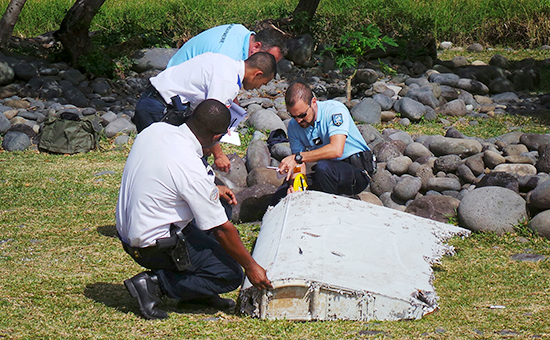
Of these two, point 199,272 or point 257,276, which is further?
point 199,272

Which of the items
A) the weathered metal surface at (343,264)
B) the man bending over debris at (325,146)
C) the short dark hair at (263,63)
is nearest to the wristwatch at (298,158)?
the man bending over debris at (325,146)

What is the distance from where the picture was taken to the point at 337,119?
16.1 ft

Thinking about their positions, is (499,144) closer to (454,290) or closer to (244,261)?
(454,290)

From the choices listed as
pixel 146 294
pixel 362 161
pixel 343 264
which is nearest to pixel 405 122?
pixel 362 161

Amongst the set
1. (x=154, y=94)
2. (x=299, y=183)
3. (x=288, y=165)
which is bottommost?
(x=299, y=183)

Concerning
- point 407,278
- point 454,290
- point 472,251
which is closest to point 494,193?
point 472,251

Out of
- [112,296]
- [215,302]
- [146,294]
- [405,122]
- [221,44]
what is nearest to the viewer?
[146,294]

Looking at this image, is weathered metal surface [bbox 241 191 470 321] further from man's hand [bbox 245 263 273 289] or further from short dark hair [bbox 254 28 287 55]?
short dark hair [bbox 254 28 287 55]

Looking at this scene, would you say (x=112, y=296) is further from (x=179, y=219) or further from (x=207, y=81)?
(x=207, y=81)

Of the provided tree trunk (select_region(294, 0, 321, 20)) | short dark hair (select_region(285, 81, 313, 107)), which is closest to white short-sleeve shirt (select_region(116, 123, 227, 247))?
short dark hair (select_region(285, 81, 313, 107))

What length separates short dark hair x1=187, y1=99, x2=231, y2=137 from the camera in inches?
125

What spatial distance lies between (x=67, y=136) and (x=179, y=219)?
18.2 ft

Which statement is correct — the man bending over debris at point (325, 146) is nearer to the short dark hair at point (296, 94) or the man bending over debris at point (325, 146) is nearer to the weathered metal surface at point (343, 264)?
the short dark hair at point (296, 94)

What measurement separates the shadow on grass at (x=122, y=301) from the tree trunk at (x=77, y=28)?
27.6ft
